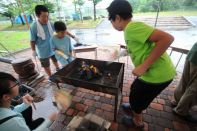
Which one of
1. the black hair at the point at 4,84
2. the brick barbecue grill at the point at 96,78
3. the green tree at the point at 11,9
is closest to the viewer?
the black hair at the point at 4,84

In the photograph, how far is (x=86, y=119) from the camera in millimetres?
1479

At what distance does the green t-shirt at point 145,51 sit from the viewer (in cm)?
92

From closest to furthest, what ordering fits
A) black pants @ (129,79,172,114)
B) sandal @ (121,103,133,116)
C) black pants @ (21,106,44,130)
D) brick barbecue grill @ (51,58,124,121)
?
black pants @ (129,79,172,114), black pants @ (21,106,44,130), brick barbecue grill @ (51,58,124,121), sandal @ (121,103,133,116)

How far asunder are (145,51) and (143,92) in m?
0.47

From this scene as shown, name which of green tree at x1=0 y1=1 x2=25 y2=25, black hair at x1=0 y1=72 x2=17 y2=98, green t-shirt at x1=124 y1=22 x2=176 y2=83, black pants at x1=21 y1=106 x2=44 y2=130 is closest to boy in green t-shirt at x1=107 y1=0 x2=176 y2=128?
green t-shirt at x1=124 y1=22 x2=176 y2=83

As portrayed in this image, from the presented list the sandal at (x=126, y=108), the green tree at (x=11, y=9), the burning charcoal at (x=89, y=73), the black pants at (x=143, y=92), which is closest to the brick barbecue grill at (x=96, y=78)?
the burning charcoal at (x=89, y=73)

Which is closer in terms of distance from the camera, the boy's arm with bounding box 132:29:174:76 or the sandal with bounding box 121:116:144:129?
the boy's arm with bounding box 132:29:174:76

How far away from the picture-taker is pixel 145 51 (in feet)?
3.46

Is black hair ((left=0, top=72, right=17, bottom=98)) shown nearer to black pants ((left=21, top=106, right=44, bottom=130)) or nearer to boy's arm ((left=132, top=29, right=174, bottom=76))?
black pants ((left=21, top=106, right=44, bottom=130))

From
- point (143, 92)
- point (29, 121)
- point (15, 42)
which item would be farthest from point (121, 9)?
point (15, 42)

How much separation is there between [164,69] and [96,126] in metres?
0.98

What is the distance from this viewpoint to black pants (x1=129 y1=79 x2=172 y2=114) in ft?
3.95

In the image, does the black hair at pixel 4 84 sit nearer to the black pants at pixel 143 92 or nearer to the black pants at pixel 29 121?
the black pants at pixel 29 121

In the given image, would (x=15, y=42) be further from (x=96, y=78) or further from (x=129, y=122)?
(x=129, y=122)
